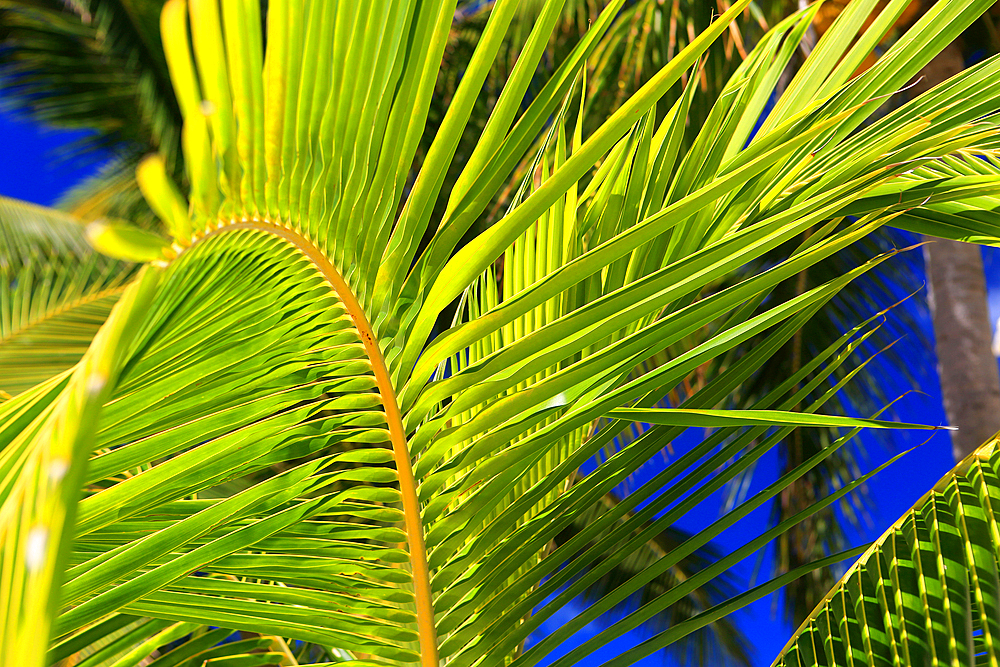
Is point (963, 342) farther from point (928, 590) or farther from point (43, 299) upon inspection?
point (43, 299)

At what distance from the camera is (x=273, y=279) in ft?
1.02

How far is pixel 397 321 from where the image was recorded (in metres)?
0.34

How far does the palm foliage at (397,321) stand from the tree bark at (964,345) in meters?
0.87

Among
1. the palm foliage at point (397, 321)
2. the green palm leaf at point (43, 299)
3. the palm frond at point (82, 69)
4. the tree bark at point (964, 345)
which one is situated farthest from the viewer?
the palm frond at point (82, 69)

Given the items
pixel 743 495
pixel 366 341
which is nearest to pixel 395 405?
pixel 366 341

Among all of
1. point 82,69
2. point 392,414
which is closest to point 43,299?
point 82,69

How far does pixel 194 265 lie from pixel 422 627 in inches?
10.2

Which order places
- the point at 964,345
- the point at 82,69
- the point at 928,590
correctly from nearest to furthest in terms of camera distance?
the point at 928,590
the point at 964,345
the point at 82,69

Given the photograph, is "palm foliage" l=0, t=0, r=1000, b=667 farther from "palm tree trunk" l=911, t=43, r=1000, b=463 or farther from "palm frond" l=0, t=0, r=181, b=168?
"palm frond" l=0, t=0, r=181, b=168

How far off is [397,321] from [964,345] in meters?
1.24

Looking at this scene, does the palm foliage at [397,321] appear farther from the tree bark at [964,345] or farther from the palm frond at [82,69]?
the palm frond at [82,69]

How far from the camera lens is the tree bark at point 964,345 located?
1.17 meters

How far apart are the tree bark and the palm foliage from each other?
0.87m

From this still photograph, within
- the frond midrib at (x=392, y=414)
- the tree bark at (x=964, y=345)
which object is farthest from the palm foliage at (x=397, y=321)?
the tree bark at (x=964, y=345)
